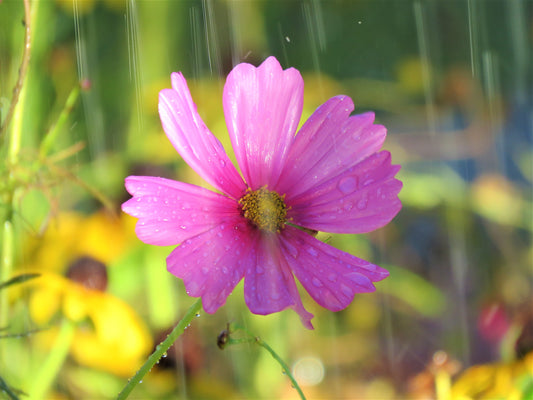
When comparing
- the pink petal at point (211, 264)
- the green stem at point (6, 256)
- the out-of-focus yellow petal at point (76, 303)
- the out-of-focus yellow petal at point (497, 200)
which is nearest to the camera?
the pink petal at point (211, 264)

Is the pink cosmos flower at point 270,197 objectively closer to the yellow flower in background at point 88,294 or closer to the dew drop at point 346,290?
the dew drop at point 346,290

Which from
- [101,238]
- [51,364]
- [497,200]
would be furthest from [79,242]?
[497,200]

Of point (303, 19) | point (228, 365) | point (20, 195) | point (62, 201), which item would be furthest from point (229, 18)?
point (20, 195)

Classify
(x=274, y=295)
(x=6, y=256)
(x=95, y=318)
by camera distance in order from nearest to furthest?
1. (x=274, y=295)
2. (x=6, y=256)
3. (x=95, y=318)

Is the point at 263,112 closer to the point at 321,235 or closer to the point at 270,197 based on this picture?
the point at 270,197

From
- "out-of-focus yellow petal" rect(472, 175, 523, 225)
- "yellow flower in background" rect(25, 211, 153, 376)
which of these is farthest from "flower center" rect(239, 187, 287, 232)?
"out-of-focus yellow petal" rect(472, 175, 523, 225)

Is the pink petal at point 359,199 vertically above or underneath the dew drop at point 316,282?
above

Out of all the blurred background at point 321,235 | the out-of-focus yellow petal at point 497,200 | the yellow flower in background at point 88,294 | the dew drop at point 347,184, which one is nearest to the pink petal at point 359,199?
the dew drop at point 347,184
